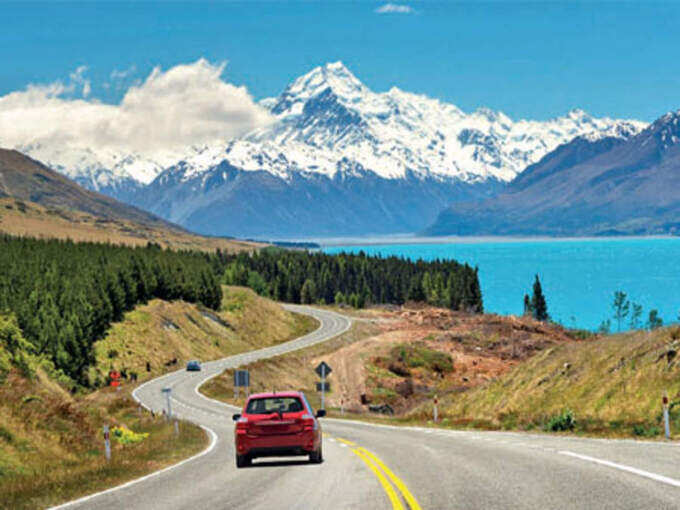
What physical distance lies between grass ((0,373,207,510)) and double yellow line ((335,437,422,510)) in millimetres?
5504

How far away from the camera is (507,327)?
105 meters

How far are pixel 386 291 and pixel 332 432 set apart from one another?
164m

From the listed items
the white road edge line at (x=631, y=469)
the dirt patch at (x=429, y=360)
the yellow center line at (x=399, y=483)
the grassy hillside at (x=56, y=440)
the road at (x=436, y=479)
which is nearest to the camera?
the road at (x=436, y=479)

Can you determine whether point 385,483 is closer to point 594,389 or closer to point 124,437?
point 124,437

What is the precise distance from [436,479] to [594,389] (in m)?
19.1

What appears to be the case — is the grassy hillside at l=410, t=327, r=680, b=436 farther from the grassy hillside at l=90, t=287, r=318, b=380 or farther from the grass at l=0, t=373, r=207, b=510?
the grassy hillside at l=90, t=287, r=318, b=380

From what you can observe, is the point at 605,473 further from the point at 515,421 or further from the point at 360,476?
the point at 515,421

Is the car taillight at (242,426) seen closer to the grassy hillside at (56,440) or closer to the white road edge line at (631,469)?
the grassy hillside at (56,440)

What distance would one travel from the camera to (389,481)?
15992mm

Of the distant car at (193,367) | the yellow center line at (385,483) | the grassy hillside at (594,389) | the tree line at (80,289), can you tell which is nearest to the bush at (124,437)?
the yellow center line at (385,483)

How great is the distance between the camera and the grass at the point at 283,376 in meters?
72.6

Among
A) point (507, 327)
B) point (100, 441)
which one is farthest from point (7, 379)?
point (507, 327)

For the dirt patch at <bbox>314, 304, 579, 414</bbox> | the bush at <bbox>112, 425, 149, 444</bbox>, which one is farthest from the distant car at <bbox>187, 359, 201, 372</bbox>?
the bush at <bbox>112, 425, 149, 444</bbox>

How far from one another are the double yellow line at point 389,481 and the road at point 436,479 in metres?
0.02
